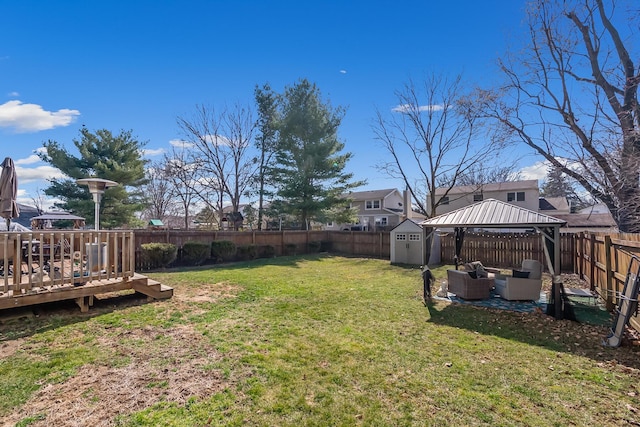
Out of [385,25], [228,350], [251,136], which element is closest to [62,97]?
[251,136]

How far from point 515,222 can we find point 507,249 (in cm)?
711

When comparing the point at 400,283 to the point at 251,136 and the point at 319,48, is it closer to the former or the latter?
the point at 319,48

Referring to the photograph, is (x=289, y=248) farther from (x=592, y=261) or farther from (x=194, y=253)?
(x=592, y=261)

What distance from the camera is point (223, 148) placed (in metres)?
22.6

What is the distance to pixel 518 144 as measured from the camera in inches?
481

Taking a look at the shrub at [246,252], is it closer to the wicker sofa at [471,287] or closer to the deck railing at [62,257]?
the deck railing at [62,257]

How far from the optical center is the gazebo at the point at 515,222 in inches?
227

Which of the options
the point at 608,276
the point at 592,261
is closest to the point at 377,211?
the point at 592,261

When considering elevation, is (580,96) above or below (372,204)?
above

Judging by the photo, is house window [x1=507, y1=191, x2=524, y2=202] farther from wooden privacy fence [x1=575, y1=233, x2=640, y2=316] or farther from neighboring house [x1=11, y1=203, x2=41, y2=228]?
neighboring house [x1=11, y1=203, x2=41, y2=228]

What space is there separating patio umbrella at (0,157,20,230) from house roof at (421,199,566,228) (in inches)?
356

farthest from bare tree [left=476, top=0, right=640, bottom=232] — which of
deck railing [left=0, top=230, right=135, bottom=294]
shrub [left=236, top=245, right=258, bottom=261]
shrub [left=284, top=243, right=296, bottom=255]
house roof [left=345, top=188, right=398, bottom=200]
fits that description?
house roof [left=345, top=188, right=398, bottom=200]

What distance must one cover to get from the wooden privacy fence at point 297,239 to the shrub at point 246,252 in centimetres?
51

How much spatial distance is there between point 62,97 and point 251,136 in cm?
1140
